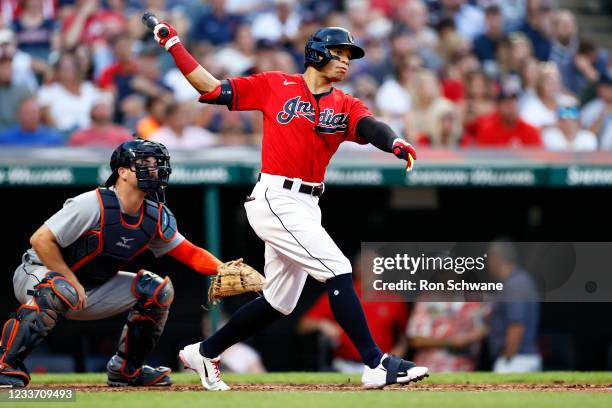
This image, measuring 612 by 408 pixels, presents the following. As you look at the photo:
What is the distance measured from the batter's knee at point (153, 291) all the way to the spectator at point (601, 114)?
230 inches

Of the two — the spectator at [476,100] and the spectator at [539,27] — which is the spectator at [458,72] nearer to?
the spectator at [476,100]

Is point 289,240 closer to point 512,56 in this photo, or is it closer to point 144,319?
point 144,319

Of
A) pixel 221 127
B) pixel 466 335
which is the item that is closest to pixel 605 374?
pixel 466 335

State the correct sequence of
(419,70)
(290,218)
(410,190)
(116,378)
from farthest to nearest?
(419,70) < (410,190) < (116,378) < (290,218)

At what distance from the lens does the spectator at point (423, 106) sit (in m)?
9.96

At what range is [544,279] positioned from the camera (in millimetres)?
9000

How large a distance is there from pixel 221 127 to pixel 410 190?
1710mm

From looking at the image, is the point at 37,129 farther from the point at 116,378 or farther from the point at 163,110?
the point at 116,378

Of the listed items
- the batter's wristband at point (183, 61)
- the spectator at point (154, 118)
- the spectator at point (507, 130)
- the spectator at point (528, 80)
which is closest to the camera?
the batter's wristband at point (183, 61)

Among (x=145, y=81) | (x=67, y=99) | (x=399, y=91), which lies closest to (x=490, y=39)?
(x=399, y=91)

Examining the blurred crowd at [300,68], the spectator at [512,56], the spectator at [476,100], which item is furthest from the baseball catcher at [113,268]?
the spectator at [512,56]

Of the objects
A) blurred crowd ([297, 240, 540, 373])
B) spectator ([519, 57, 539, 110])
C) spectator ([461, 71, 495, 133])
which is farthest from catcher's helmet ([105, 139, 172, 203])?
spectator ([519, 57, 539, 110])

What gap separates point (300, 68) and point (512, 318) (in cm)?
352

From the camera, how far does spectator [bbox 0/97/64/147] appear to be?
9438mm
